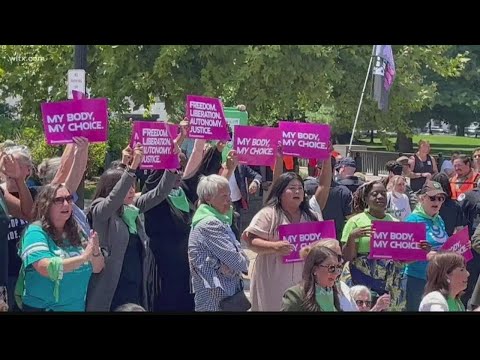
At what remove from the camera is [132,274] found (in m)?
5.99

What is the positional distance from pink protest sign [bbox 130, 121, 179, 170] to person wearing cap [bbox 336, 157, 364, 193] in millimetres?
1427

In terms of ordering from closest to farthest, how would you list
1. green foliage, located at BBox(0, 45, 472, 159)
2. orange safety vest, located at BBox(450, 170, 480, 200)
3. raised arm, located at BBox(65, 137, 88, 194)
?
raised arm, located at BBox(65, 137, 88, 194), green foliage, located at BBox(0, 45, 472, 159), orange safety vest, located at BBox(450, 170, 480, 200)

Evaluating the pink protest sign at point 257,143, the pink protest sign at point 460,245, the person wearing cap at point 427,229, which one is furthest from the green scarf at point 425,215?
the pink protest sign at point 257,143

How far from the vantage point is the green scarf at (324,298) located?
5285 mm

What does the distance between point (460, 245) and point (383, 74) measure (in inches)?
58.6

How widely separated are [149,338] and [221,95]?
355 cm

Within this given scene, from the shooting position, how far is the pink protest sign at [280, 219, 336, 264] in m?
5.89

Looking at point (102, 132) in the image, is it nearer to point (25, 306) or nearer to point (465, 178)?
point (25, 306)

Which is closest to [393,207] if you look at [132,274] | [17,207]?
A: [132,274]

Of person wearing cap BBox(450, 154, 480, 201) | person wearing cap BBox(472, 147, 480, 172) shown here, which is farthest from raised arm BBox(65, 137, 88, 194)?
person wearing cap BBox(450, 154, 480, 201)

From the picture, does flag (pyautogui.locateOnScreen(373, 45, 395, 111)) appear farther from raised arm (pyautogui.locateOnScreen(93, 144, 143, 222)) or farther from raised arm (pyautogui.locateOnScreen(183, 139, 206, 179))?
raised arm (pyautogui.locateOnScreen(93, 144, 143, 222))

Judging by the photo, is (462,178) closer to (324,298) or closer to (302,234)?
(302,234)

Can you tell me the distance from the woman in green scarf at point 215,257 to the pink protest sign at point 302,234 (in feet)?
0.97

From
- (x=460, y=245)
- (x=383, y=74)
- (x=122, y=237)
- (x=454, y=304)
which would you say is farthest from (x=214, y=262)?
(x=383, y=74)
